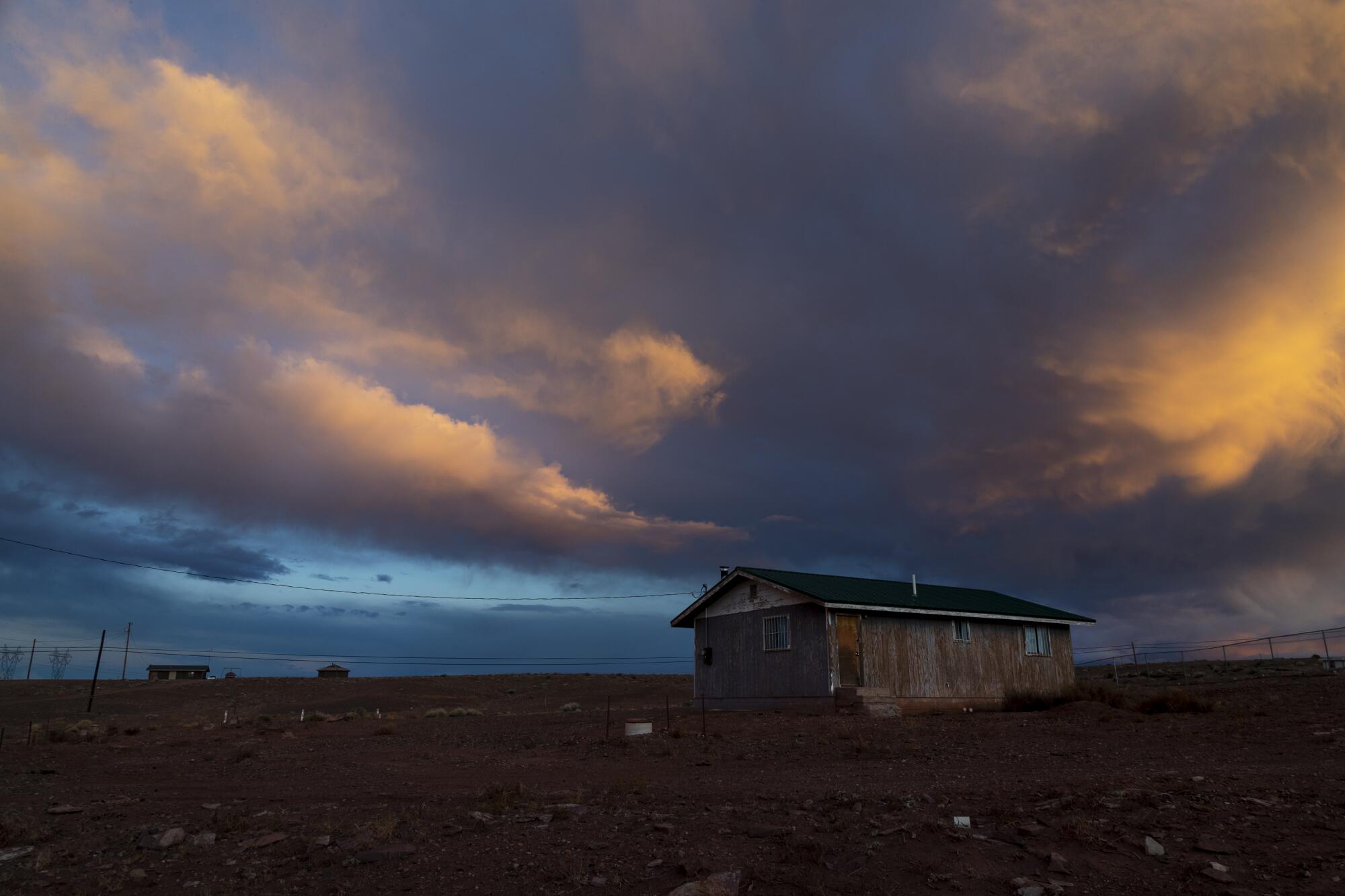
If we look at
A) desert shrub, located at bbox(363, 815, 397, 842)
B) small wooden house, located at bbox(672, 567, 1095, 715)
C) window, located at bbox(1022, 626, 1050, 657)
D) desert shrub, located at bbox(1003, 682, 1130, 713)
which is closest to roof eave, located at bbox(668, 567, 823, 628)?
small wooden house, located at bbox(672, 567, 1095, 715)

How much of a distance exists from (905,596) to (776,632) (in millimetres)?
5671

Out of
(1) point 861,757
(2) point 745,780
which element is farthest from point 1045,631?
(2) point 745,780

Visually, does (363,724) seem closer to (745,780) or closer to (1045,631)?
(745,780)

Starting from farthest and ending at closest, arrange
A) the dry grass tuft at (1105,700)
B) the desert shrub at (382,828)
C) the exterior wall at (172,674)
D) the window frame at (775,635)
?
the exterior wall at (172,674) → the window frame at (775,635) → the dry grass tuft at (1105,700) → the desert shrub at (382,828)

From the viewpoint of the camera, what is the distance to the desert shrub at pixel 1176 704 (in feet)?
78.6

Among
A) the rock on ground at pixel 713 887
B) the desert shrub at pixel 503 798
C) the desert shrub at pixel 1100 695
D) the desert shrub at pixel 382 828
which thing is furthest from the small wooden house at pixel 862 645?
the rock on ground at pixel 713 887

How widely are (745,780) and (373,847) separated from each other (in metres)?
6.53

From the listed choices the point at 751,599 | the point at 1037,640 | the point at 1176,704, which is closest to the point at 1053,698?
the point at 1037,640

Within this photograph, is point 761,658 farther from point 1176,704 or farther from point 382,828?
point 382,828

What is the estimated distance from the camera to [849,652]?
2831 cm

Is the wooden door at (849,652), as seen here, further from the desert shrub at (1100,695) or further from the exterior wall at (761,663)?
the desert shrub at (1100,695)

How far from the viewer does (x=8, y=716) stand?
48.5m

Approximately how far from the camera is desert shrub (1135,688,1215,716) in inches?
943

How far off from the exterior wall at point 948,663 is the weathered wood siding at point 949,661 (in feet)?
0.08
